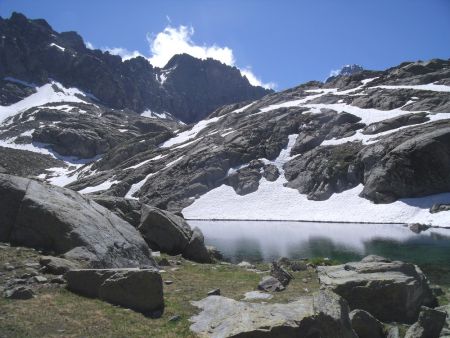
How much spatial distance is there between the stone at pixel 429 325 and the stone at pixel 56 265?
1449 cm

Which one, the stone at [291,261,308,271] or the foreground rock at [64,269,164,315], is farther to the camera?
the stone at [291,261,308,271]

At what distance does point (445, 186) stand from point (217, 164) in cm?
5514

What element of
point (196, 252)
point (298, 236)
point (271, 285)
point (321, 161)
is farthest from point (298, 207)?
point (271, 285)

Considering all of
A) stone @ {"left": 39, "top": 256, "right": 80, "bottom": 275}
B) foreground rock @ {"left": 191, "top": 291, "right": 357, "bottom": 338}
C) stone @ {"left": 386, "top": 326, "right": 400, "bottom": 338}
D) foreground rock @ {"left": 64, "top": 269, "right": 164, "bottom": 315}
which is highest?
stone @ {"left": 39, "top": 256, "right": 80, "bottom": 275}

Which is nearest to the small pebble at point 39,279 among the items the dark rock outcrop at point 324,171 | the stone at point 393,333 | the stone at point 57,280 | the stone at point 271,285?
the stone at point 57,280

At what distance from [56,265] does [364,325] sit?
1325 cm

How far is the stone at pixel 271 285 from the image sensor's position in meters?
21.0

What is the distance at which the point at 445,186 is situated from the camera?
75000 mm

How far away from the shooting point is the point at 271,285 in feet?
70.1

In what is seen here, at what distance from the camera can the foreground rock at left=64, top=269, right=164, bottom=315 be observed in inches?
634

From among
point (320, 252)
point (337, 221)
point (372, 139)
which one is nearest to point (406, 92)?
point (372, 139)

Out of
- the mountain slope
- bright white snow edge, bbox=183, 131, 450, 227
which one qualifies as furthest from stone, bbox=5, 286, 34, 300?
the mountain slope

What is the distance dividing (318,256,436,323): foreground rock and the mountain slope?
49.8m

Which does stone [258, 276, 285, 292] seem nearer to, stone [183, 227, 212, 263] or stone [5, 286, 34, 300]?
stone [5, 286, 34, 300]
